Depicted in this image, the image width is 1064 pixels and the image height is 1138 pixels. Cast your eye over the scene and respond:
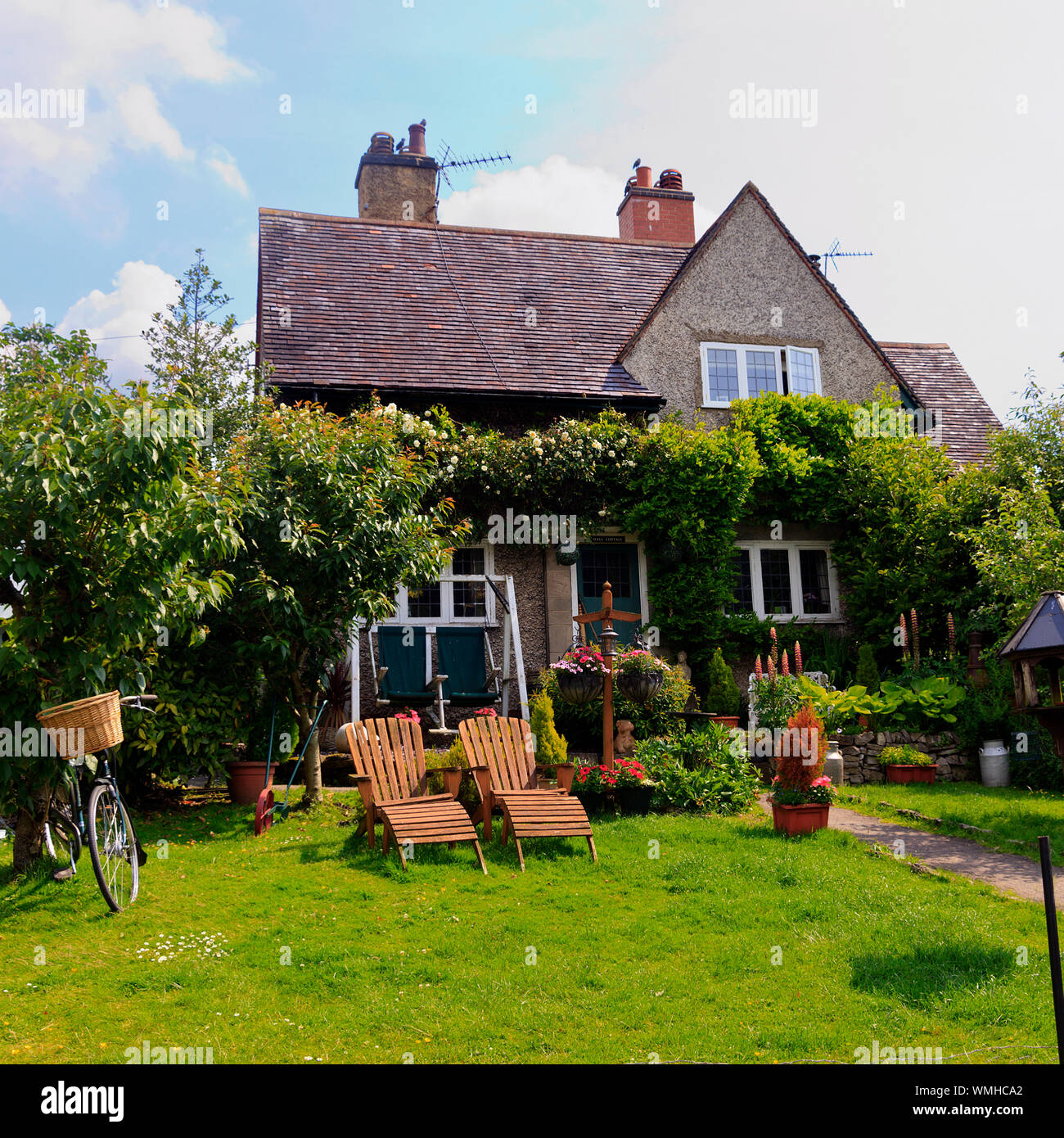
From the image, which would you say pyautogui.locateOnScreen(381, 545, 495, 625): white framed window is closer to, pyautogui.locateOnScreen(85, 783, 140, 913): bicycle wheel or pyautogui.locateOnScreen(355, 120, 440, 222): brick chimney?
pyautogui.locateOnScreen(85, 783, 140, 913): bicycle wheel

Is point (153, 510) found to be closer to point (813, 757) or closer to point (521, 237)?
point (813, 757)

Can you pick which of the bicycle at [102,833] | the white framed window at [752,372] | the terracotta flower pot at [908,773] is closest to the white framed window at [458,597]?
the white framed window at [752,372]

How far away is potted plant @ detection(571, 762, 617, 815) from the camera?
9742mm

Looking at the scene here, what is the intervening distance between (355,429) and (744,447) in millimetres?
6640

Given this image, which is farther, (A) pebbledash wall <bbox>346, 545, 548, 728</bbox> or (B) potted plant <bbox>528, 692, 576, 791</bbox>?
(A) pebbledash wall <bbox>346, 545, 548, 728</bbox>

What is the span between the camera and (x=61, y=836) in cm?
764

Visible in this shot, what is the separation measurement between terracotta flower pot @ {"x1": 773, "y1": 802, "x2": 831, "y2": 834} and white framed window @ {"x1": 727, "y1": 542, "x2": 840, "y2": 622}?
7.15 meters

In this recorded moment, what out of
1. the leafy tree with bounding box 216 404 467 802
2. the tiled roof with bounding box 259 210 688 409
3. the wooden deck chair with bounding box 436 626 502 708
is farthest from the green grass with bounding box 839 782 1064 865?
the tiled roof with bounding box 259 210 688 409

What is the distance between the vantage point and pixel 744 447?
14.7m

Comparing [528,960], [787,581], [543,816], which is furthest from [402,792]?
[787,581]

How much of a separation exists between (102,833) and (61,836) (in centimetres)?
119

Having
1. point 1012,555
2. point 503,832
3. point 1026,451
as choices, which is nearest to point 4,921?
point 503,832

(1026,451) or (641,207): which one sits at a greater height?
(641,207)

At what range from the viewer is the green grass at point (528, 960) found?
→ 15.7 ft
